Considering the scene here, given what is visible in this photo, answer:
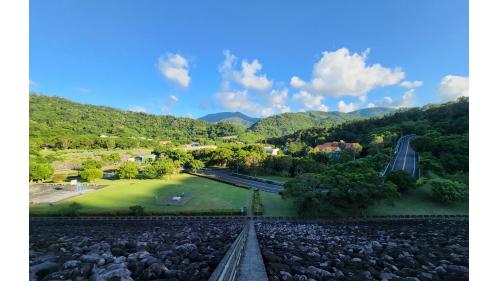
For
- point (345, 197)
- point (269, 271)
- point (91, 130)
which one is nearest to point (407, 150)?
point (345, 197)

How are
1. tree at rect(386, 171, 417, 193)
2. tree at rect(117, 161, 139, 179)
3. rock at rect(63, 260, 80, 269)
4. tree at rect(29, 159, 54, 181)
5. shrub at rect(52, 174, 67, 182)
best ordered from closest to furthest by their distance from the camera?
rock at rect(63, 260, 80, 269), tree at rect(386, 171, 417, 193), tree at rect(29, 159, 54, 181), shrub at rect(52, 174, 67, 182), tree at rect(117, 161, 139, 179)

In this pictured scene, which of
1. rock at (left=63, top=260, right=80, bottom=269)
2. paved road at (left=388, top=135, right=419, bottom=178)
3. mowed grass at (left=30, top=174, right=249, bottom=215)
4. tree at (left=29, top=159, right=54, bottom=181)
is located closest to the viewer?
rock at (left=63, top=260, right=80, bottom=269)

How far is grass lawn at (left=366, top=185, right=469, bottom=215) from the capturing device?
67.6 ft

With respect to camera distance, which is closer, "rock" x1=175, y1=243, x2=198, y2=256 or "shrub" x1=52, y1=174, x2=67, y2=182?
"rock" x1=175, y1=243, x2=198, y2=256

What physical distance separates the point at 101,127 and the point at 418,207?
16252 centimetres

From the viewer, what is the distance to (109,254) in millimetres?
6535

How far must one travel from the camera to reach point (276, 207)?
79.6 ft

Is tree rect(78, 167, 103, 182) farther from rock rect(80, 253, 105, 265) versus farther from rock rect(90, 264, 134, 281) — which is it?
rock rect(90, 264, 134, 281)

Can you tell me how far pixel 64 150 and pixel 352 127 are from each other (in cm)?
11596

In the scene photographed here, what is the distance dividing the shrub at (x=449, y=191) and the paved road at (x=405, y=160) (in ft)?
41.5

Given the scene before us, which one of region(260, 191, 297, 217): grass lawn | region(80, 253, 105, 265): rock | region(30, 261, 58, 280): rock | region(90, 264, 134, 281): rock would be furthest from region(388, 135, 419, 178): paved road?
region(30, 261, 58, 280): rock

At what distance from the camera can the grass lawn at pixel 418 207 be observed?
2061 cm

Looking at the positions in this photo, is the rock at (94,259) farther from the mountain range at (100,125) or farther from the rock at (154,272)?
the mountain range at (100,125)

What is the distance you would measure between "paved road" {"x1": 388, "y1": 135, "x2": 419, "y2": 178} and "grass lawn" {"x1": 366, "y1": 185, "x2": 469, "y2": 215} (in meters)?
12.5
